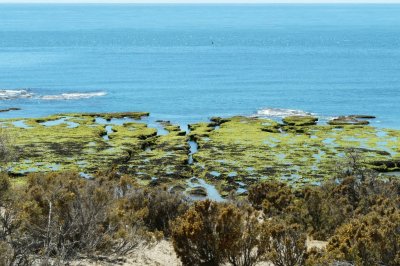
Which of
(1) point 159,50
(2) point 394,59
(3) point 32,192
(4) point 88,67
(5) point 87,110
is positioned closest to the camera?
(3) point 32,192

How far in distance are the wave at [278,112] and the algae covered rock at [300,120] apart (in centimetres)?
361

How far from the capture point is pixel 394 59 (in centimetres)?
15212

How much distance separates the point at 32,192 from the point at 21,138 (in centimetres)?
4100

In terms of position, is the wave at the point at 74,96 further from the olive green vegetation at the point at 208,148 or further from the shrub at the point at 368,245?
the shrub at the point at 368,245

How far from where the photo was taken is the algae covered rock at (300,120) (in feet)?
232

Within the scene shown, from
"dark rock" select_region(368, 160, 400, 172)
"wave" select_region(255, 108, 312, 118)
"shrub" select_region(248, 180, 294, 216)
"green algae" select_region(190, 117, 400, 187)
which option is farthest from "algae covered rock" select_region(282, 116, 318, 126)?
"shrub" select_region(248, 180, 294, 216)

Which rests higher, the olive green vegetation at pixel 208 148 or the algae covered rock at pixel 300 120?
the olive green vegetation at pixel 208 148

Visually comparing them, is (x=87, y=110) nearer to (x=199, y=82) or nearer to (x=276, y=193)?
(x=199, y=82)

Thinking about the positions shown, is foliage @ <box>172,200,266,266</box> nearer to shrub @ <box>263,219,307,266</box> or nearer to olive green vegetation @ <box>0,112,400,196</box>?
shrub @ <box>263,219,307,266</box>

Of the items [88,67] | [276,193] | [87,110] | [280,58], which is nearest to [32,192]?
[276,193]

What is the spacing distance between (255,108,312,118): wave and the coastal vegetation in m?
5.63

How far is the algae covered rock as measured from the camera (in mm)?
70688

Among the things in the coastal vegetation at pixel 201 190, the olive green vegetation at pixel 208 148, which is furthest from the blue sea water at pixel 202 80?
the coastal vegetation at pixel 201 190

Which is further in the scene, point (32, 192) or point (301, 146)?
point (301, 146)
